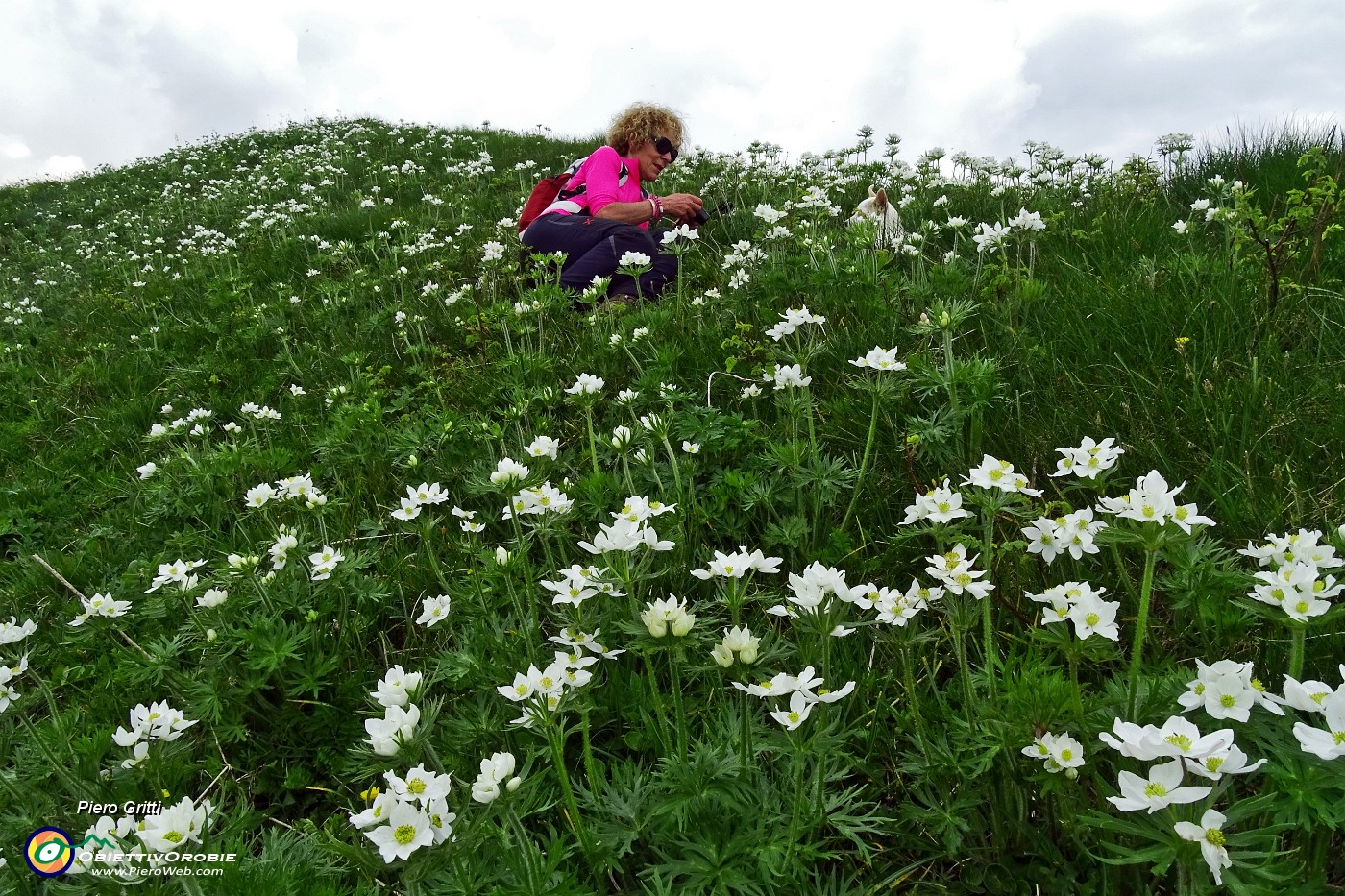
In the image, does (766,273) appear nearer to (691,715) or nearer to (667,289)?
(667,289)

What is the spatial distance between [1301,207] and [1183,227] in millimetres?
824

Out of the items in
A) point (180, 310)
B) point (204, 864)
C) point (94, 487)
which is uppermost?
point (180, 310)

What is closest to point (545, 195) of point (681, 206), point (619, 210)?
point (619, 210)

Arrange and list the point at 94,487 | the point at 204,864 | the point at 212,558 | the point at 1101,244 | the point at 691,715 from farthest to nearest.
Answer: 1. the point at 94,487
2. the point at 1101,244
3. the point at 212,558
4. the point at 691,715
5. the point at 204,864

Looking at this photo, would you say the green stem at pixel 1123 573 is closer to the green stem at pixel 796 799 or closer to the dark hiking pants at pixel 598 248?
the green stem at pixel 796 799

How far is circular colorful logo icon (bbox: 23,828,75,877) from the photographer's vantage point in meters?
1.94

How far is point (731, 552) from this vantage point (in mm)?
2979

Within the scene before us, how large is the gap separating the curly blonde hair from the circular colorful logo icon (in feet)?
22.0

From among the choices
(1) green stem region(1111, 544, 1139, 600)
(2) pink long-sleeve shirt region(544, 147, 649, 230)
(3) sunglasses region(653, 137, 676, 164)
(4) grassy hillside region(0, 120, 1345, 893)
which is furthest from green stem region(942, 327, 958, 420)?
(3) sunglasses region(653, 137, 676, 164)

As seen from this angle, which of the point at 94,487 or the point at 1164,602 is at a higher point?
the point at 94,487

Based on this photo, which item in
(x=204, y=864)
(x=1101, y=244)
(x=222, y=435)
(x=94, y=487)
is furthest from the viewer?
(x=222, y=435)

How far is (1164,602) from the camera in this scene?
219 cm

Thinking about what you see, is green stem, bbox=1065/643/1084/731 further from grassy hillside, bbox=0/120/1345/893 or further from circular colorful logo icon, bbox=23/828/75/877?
circular colorful logo icon, bbox=23/828/75/877

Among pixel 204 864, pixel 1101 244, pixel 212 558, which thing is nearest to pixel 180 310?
pixel 212 558
